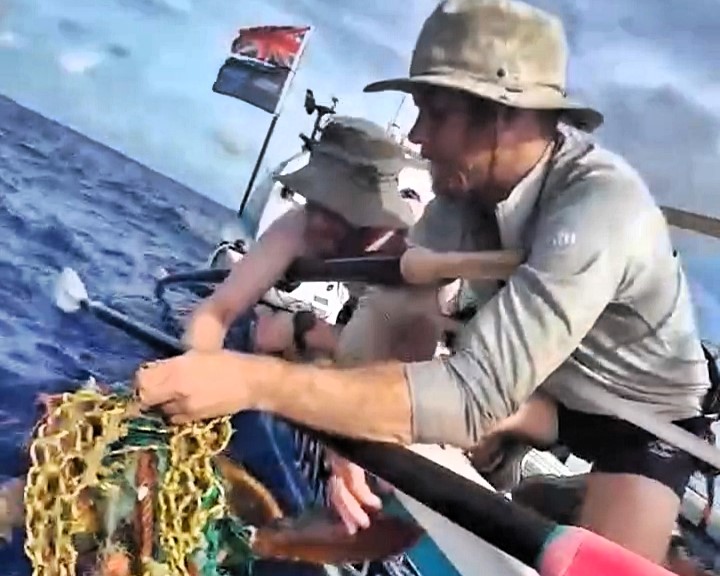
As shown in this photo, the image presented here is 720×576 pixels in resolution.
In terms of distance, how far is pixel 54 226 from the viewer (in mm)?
1102

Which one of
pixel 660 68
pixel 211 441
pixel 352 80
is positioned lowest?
pixel 211 441

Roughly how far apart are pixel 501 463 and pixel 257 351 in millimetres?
227

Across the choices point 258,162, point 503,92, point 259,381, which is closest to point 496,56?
point 503,92

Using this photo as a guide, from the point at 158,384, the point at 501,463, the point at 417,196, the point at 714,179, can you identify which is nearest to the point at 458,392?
the point at 158,384

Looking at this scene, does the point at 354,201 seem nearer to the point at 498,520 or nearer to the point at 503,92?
the point at 503,92

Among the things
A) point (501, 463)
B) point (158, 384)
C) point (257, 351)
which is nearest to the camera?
point (158, 384)

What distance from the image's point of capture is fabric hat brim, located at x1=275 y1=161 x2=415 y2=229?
40.4 inches

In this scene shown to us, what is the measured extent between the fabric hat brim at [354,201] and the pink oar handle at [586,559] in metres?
0.45

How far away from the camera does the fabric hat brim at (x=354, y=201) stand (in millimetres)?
1025

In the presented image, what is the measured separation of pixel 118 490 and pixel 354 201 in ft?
1.28

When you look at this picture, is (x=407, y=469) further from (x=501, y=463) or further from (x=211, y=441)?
(x=501, y=463)

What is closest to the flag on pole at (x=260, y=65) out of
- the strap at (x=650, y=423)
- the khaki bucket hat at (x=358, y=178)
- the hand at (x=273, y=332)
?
the khaki bucket hat at (x=358, y=178)

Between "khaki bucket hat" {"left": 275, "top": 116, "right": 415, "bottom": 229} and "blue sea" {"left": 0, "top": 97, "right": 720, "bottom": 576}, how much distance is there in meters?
0.11

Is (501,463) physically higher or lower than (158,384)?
lower
